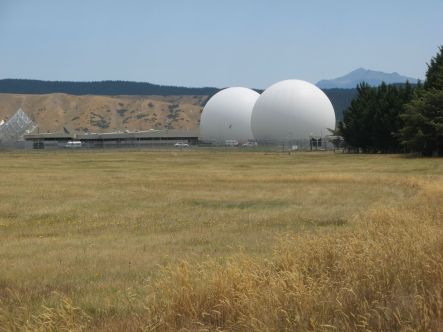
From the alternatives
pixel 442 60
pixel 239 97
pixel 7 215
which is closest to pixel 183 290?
pixel 7 215

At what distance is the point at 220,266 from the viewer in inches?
359

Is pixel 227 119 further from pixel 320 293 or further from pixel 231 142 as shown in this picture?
pixel 320 293

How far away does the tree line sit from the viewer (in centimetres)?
6138

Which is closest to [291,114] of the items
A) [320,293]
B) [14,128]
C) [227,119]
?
[227,119]

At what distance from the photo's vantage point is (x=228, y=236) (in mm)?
15578

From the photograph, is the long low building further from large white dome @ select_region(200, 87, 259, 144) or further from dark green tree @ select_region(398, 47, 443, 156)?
dark green tree @ select_region(398, 47, 443, 156)

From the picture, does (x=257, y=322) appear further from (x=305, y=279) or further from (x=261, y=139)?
(x=261, y=139)

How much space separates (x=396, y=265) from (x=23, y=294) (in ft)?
18.1

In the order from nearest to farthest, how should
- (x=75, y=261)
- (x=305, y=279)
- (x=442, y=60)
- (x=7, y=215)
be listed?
(x=305, y=279) → (x=75, y=261) → (x=7, y=215) → (x=442, y=60)

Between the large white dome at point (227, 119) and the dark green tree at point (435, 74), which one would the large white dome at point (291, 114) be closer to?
the large white dome at point (227, 119)

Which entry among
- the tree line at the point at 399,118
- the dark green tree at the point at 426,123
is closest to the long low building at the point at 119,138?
the tree line at the point at 399,118

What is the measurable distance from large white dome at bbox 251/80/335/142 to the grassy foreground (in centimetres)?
8187

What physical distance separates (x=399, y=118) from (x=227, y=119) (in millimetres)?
56018

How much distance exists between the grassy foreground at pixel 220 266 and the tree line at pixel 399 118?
3966cm
